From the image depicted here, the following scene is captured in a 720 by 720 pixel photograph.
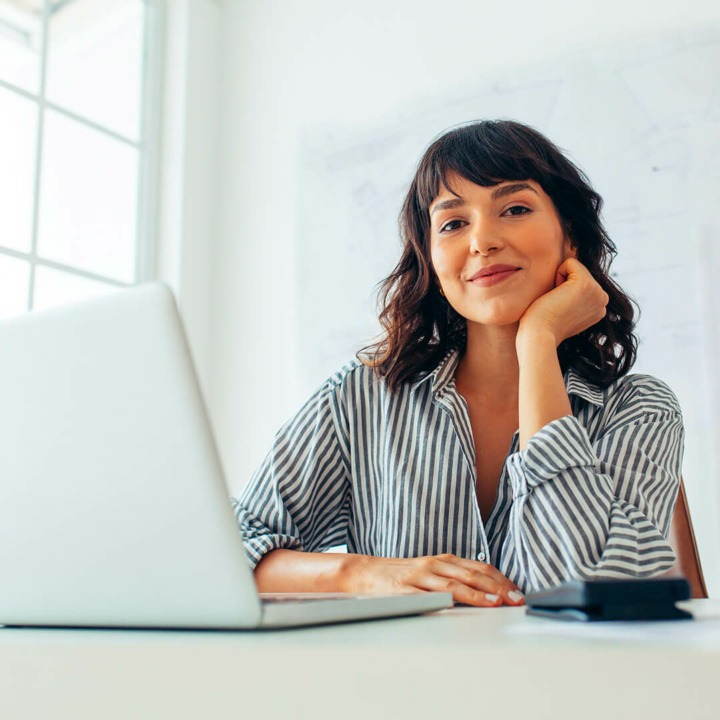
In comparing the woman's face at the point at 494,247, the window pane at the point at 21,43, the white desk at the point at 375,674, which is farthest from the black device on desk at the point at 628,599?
the window pane at the point at 21,43

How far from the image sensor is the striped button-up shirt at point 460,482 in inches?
39.8

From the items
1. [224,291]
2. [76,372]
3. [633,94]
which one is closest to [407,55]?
[633,94]

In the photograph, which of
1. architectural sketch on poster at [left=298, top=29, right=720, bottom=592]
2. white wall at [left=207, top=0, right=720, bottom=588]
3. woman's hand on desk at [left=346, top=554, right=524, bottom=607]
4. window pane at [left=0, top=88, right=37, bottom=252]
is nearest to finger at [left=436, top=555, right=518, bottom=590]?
woman's hand on desk at [left=346, top=554, right=524, bottom=607]

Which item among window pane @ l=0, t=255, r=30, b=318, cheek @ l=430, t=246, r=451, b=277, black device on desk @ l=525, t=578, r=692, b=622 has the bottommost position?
black device on desk @ l=525, t=578, r=692, b=622

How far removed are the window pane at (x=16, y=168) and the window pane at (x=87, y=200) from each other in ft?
0.19

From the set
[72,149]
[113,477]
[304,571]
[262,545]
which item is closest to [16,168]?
[72,149]

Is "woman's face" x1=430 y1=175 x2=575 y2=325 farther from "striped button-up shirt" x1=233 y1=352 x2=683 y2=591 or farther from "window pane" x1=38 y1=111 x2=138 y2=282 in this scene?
"window pane" x1=38 y1=111 x2=138 y2=282

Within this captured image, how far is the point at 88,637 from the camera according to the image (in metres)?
0.46

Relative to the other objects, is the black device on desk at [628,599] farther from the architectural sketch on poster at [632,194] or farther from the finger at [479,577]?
the architectural sketch on poster at [632,194]

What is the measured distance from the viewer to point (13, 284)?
2723 millimetres

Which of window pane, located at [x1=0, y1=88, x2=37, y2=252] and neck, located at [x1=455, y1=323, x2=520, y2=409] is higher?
window pane, located at [x1=0, y1=88, x2=37, y2=252]

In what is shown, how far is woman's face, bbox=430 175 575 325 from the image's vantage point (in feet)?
4.45

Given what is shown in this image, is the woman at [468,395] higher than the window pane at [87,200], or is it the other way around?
the window pane at [87,200]

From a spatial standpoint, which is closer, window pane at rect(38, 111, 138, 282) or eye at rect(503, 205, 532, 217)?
eye at rect(503, 205, 532, 217)
